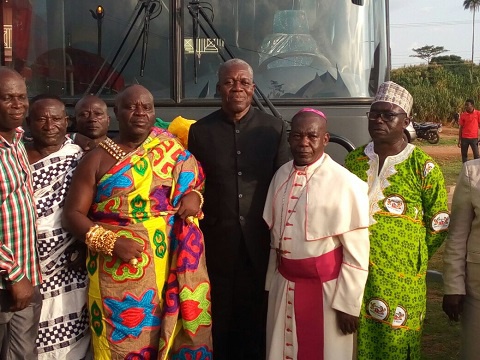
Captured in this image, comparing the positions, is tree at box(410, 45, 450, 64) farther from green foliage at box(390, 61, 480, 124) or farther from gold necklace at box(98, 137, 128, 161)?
gold necklace at box(98, 137, 128, 161)

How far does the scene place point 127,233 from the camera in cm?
276

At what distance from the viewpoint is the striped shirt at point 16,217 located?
8.33 feet

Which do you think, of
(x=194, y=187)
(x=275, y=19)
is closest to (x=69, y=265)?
(x=194, y=187)

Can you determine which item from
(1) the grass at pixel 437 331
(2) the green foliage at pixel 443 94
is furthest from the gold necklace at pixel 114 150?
(2) the green foliage at pixel 443 94

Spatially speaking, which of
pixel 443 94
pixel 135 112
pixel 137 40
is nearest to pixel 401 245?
pixel 135 112

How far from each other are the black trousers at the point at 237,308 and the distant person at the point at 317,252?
0.32 metres

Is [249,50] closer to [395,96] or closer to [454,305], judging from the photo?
[395,96]

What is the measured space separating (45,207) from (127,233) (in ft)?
1.30

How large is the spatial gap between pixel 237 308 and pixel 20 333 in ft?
3.51

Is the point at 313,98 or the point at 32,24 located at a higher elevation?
the point at 32,24

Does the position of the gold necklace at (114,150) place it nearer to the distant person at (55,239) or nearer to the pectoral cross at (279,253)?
the distant person at (55,239)

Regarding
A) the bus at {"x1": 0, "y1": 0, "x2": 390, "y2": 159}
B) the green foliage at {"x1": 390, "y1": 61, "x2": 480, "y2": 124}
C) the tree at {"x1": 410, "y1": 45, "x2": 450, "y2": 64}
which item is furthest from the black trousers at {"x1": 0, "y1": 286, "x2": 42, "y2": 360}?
the tree at {"x1": 410, "y1": 45, "x2": 450, "y2": 64}

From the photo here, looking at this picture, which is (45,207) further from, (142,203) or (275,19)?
(275,19)

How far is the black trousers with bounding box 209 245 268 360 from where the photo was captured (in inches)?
125
